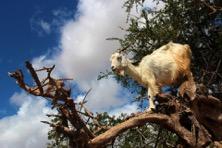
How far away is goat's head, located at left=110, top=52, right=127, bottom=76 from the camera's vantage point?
436 inches

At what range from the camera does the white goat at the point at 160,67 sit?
1095cm

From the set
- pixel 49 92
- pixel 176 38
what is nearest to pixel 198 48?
pixel 176 38

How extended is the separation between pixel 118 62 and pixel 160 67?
85 cm

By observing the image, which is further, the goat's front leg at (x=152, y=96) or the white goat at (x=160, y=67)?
the white goat at (x=160, y=67)

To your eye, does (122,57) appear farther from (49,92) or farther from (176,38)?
(176,38)

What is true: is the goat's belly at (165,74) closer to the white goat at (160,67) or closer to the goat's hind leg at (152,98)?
the white goat at (160,67)

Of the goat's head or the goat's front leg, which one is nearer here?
the goat's front leg

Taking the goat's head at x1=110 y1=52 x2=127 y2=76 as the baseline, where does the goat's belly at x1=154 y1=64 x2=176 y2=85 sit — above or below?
below

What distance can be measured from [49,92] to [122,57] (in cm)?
297

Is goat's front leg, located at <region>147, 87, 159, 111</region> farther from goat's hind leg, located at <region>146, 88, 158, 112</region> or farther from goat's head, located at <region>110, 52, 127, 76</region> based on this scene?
goat's head, located at <region>110, 52, 127, 76</region>

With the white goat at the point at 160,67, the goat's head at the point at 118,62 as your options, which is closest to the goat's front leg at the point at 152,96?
the white goat at the point at 160,67

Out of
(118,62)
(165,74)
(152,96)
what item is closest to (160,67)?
(165,74)

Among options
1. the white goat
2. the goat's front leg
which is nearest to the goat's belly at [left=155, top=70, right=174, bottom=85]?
the white goat

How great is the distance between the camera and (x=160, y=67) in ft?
36.3
